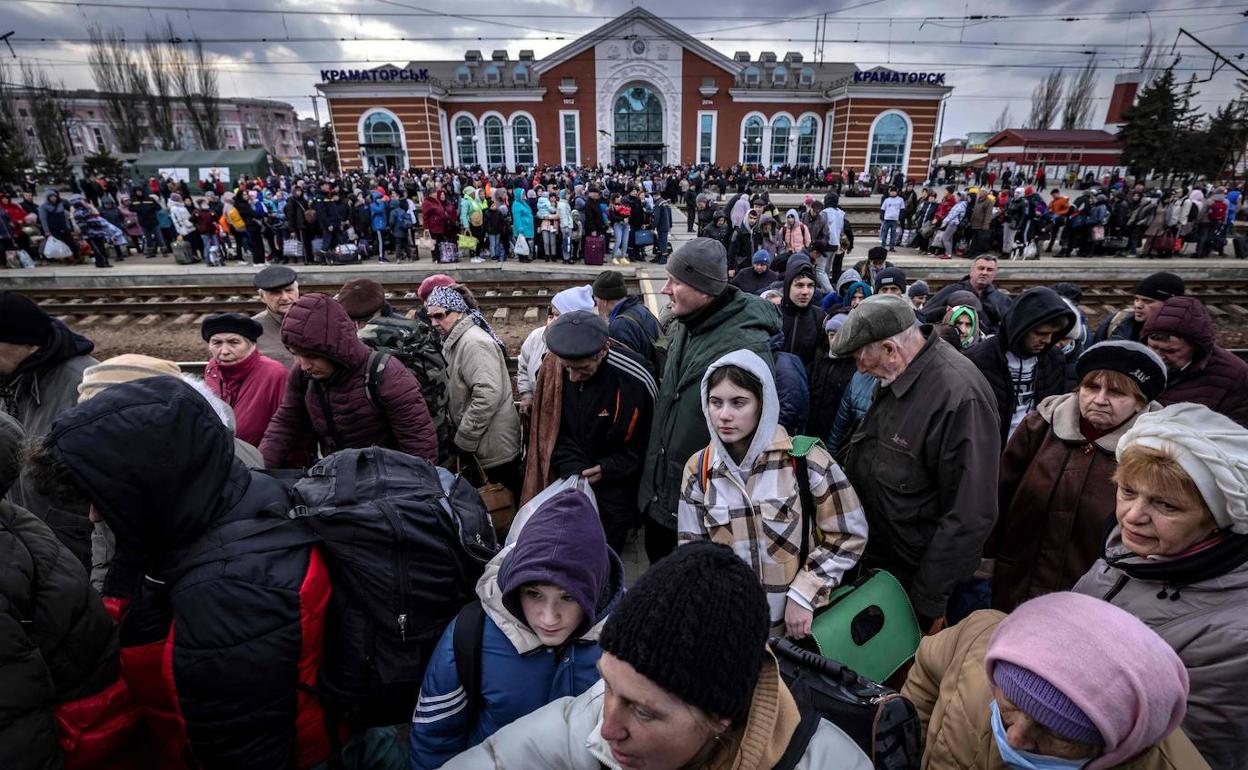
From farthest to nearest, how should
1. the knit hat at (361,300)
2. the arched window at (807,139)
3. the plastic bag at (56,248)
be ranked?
the arched window at (807,139), the plastic bag at (56,248), the knit hat at (361,300)

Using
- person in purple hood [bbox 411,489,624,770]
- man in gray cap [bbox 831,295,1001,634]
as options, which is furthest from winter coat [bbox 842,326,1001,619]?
person in purple hood [bbox 411,489,624,770]

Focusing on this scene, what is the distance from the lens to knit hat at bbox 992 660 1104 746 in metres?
1.23

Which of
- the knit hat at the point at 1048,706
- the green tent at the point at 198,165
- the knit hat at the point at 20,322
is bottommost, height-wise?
the knit hat at the point at 1048,706

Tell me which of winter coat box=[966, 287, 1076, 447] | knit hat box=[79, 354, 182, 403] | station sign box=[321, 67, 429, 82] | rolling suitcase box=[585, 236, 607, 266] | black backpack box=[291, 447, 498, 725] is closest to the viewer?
black backpack box=[291, 447, 498, 725]

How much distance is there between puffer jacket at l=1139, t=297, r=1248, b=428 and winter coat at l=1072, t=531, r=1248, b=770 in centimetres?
220

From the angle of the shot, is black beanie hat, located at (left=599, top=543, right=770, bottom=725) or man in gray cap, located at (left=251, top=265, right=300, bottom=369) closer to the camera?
black beanie hat, located at (left=599, top=543, right=770, bottom=725)

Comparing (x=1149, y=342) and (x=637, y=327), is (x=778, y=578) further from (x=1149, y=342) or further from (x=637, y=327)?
(x=1149, y=342)

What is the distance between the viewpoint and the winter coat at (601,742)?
124 cm

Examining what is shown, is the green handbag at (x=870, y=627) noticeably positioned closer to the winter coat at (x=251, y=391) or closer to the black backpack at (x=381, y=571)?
the black backpack at (x=381, y=571)

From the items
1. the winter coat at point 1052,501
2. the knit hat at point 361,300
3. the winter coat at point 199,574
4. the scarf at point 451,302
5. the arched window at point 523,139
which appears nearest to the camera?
the winter coat at point 199,574

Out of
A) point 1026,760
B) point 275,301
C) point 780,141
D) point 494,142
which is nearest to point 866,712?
point 1026,760

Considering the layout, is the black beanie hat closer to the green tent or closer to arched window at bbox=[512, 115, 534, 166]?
the green tent

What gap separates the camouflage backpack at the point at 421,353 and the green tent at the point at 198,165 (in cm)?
3369

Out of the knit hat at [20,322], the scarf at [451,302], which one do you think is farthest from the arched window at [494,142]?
the knit hat at [20,322]
